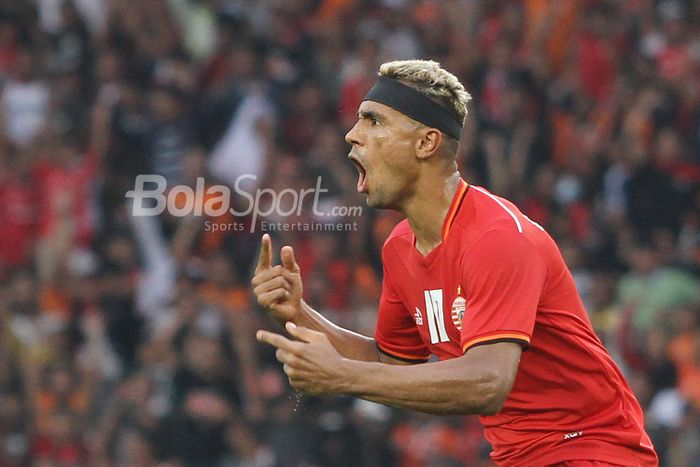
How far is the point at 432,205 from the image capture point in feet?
16.1

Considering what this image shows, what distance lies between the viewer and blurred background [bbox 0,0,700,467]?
9438 mm

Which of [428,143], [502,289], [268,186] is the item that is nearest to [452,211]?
[428,143]

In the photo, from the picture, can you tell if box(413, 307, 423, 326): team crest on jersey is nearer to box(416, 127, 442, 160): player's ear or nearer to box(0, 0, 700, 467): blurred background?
box(416, 127, 442, 160): player's ear

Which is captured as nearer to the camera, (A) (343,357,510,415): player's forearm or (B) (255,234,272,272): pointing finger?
(A) (343,357,510,415): player's forearm

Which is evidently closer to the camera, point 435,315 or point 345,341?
point 435,315

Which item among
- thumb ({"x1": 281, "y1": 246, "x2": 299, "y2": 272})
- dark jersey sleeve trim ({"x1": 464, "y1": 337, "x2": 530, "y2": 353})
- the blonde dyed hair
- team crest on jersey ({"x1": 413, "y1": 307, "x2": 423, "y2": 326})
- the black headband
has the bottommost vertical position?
team crest on jersey ({"x1": 413, "y1": 307, "x2": 423, "y2": 326})

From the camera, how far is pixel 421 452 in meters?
9.01

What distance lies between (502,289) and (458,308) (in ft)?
1.14

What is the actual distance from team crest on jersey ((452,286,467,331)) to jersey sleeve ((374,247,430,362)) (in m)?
0.62

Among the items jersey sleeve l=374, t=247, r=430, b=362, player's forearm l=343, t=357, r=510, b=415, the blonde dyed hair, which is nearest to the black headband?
the blonde dyed hair

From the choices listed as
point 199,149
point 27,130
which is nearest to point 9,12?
point 27,130

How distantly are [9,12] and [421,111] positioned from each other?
912cm

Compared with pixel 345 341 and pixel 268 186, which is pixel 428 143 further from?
pixel 268 186

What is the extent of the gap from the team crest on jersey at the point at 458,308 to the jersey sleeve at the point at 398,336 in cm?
62
